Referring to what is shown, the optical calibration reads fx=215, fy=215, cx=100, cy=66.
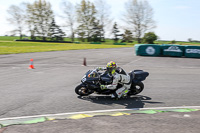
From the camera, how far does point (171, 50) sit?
26531 millimetres

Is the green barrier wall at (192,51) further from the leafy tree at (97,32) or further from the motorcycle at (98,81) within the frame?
the leafy tree at (97,32)

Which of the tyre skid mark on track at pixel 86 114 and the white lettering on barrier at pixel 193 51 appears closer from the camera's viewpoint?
the tyre skid mark on track at pixel 86 114

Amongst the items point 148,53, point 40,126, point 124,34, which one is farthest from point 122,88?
point 124,34

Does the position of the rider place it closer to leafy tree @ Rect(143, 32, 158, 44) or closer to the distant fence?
the distant fence

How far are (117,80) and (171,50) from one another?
2065 centimetres

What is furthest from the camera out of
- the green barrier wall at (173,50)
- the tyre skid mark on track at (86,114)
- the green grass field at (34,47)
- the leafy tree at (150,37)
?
the leafy tree at (150,37)

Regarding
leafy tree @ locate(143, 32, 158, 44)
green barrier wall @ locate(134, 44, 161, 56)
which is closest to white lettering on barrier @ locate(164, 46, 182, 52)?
green barrier wall @ locate(134, 44, 161, 56)

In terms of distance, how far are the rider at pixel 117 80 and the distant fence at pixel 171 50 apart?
20.0 metres

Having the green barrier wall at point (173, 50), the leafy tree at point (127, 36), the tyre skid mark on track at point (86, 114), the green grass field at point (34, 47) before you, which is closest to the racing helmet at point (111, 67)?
the tyre skid mark on track at point (86, 114)

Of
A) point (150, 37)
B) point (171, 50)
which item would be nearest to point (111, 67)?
point (171, 50)

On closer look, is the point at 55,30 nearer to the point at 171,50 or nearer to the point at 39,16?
the point at 39,16

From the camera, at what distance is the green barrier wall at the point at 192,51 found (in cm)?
2586

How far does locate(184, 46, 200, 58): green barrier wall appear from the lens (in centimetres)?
2586

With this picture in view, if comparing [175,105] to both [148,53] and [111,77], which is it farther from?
[148,53]
